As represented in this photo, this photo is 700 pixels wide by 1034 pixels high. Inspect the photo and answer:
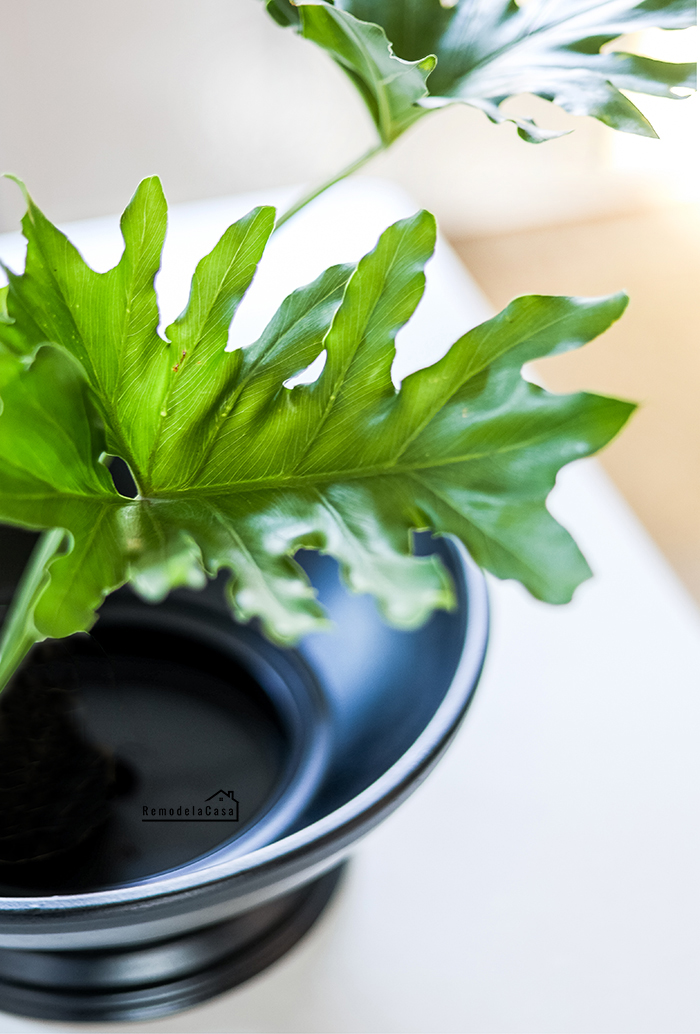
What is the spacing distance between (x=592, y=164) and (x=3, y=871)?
1.97 meters

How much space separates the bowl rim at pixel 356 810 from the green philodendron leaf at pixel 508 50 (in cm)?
19

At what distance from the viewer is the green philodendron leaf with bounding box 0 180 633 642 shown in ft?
0.91

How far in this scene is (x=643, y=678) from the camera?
23.3 inches

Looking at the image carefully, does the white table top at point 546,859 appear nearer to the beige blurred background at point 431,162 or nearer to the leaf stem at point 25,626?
the leaf stem at point 25,626

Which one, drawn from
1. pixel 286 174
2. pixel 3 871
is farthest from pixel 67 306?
pixel 286 174

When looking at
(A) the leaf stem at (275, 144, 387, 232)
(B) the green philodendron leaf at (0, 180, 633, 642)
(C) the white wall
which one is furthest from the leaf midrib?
(C) the white wall

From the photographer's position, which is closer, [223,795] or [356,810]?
[356,810]

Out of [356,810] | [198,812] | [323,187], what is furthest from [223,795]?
[323,187]

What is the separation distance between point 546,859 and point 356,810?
22 cm

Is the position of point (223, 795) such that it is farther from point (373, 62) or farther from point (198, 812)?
point (373, 62)

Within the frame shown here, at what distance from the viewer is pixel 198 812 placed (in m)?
0.45

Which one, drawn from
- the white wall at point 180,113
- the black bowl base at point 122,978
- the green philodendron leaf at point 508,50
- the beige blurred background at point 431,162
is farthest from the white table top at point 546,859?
the white wall at point 180,113

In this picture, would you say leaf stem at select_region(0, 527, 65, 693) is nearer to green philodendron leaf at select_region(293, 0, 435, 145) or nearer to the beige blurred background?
green philodendron leaf at select_region(293, 0, 435, 145)

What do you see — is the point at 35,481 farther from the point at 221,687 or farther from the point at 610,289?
the point at 610,289
